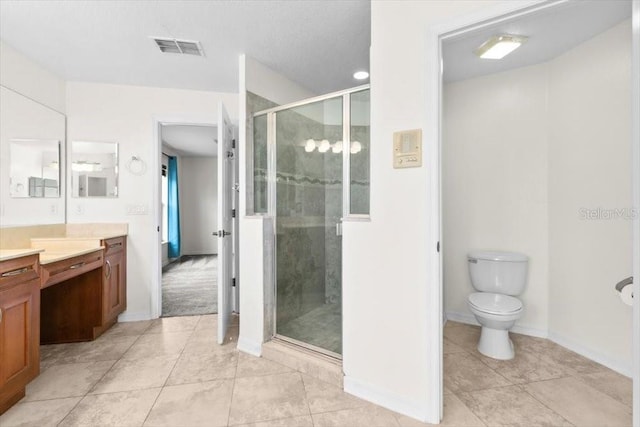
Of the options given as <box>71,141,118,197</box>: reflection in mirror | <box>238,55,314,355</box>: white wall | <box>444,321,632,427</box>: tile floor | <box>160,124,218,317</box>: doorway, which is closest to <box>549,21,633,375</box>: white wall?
<box>444,321,632,427</box>: tile floor

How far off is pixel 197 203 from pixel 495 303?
6434 millimetres

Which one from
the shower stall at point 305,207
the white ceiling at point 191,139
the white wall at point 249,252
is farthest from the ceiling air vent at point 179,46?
the white ceiling at point 191,139

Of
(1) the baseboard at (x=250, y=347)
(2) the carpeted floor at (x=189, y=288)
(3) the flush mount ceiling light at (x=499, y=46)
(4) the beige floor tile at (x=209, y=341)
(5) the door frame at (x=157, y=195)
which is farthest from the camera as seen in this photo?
(2) the carpeted floor at (x=189, y=288)

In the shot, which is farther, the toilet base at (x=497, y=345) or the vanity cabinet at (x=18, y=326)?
the toilet base at (x=497, y=345)

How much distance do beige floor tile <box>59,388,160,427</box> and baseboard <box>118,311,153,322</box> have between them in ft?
4.45

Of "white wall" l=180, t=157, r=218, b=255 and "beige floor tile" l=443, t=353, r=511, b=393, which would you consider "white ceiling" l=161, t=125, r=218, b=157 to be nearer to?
"white wall" l=180, t=157, r=218, b=255

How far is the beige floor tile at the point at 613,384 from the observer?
171 centimetres

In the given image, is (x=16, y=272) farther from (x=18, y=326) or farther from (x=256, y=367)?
(x=256, y=367)

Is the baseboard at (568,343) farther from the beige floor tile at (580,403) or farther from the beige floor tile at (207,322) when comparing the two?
the beige floor tile at (207,322)

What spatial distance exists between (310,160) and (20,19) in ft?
7.07

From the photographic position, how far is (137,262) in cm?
306

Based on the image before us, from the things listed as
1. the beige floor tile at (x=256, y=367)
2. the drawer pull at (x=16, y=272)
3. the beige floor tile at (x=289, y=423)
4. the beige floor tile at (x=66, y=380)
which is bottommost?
the beige floor tile at (x=66, y=380)

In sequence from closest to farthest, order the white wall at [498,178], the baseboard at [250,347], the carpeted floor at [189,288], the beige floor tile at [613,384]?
the beige floor tile at [613,384] < the baseboard at [250,347] < the white wall at [498,178] < the carpeted floor at [189,288]

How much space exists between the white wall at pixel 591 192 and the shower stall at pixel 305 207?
1786mm
